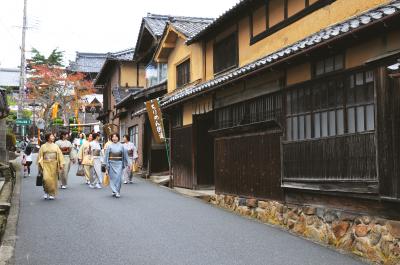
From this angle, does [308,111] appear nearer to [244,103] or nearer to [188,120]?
[244,103]

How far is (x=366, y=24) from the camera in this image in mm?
7750

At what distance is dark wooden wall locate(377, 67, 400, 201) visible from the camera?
7.95 meters

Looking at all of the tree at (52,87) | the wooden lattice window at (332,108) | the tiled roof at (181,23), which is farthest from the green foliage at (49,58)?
the wooden lattice window at (332,108)

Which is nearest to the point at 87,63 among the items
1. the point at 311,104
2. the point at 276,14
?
the point at 276,14

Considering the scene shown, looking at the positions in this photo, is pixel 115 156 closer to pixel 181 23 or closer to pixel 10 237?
pixel 10 237

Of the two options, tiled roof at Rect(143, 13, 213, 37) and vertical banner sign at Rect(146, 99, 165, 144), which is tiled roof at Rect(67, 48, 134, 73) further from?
vertical banner sign at Rect(146, 99, 165, 144)

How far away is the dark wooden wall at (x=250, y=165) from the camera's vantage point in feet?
40.1

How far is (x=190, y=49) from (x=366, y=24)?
13.5m

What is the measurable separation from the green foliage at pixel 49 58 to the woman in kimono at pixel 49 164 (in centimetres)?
3607

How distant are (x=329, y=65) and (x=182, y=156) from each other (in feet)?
Result: 35.1

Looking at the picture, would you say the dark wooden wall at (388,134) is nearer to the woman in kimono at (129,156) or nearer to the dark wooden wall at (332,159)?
the dark wooden wall at (332,159)

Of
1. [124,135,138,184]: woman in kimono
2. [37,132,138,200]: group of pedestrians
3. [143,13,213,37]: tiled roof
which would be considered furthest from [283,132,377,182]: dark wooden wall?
[124,135,138,184]: woman in kimono

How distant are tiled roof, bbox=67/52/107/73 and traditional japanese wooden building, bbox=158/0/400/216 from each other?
154 feet

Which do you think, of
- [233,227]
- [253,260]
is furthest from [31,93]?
[253,260]
